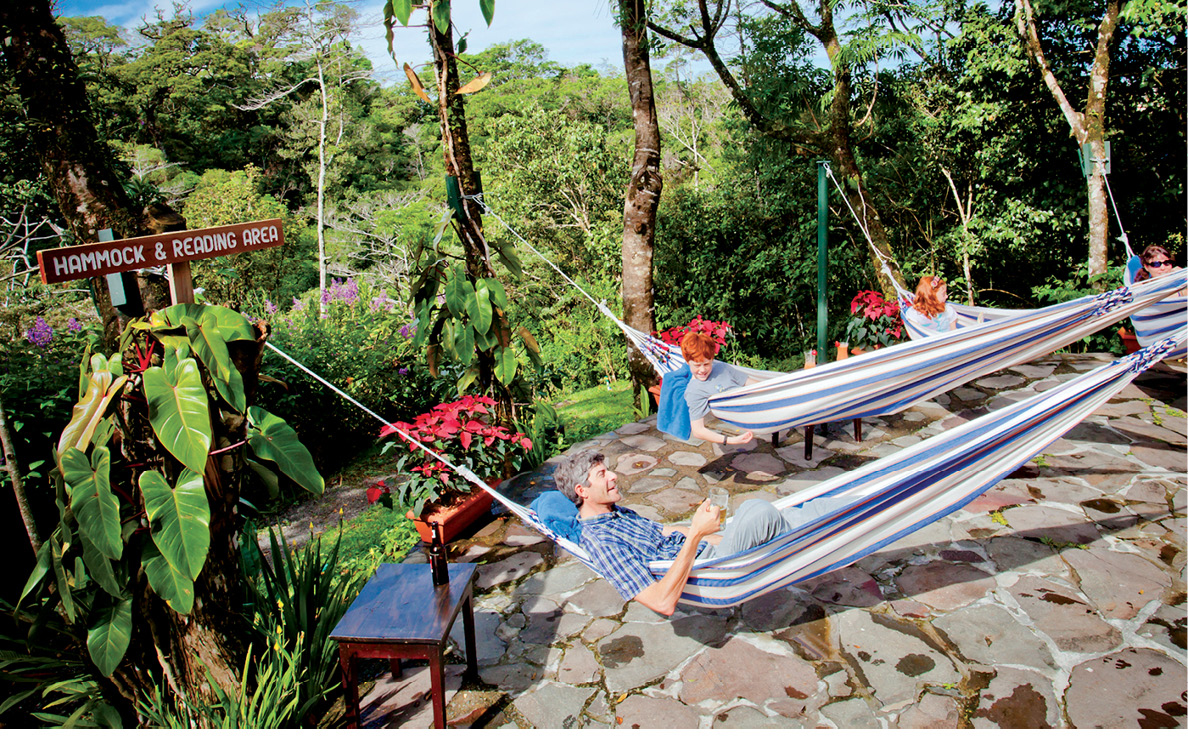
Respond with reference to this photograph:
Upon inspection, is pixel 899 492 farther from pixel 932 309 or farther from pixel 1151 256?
pixel 1151 256

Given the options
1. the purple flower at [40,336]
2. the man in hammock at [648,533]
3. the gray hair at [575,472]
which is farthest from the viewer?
the purple flower at [40,336]

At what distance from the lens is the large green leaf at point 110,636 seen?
161cm

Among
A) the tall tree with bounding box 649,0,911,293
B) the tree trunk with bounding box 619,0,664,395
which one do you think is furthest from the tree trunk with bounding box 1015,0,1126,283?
the tree trunk with bounding box 619,0,664,395

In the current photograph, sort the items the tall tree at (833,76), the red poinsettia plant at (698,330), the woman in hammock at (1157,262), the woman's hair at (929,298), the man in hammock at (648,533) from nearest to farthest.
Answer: the man in hammock at (648,533)
the woman in hammock at (1157,262)
the woman's hair at (929,298)
the red poinsettia plant at (698,330)
the tall tree at (833,76)

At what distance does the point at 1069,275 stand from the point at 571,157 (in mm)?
5068

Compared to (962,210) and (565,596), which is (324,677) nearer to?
(565,596)

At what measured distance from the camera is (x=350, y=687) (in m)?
1.75

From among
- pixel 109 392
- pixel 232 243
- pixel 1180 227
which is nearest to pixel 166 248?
pixel 232 243

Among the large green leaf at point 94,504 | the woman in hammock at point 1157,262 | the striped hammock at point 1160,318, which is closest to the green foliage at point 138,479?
the large green leaf at point 94,504

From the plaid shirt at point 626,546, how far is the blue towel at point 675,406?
103cm

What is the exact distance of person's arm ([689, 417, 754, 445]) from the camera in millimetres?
2842

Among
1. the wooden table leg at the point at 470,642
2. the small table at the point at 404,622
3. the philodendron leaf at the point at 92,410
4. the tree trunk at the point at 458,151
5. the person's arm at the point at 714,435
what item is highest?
the tree trunk at the point at 458,151

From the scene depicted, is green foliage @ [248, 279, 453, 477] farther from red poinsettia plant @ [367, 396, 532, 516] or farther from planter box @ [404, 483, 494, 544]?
planter box @ [404, 483, 494, 544]

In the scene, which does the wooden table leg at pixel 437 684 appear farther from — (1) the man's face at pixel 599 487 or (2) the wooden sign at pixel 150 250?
(2) the wooden sign at pixel 150 250
